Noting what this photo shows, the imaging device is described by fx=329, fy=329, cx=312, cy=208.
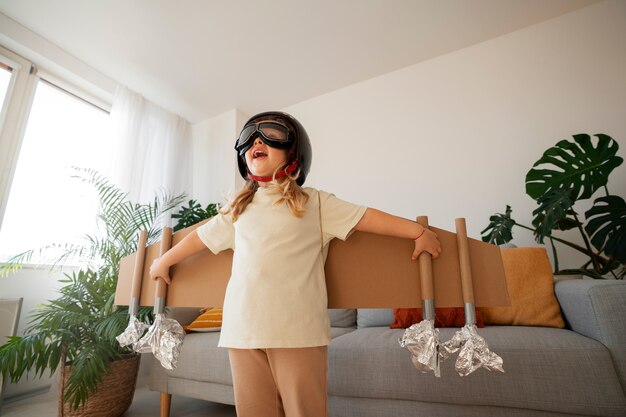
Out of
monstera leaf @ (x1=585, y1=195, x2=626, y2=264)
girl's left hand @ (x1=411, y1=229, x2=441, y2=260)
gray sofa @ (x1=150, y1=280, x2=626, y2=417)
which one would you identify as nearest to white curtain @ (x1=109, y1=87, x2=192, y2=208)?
gray sofa @ (x1=150, y1=280, x2=626, y2=417)

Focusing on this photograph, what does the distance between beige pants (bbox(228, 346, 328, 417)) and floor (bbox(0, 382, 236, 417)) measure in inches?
45.3

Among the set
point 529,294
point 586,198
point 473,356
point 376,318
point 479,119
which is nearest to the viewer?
point 473,356

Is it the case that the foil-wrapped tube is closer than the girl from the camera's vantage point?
No

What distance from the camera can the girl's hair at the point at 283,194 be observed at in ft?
3.18

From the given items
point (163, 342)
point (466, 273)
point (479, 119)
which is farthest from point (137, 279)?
point (479, 119)

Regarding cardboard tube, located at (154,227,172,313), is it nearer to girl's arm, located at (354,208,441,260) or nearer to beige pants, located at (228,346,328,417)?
beige pants, located at (228,346,328,417)

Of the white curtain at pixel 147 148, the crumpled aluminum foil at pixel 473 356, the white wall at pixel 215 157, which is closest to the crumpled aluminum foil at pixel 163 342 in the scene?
the crumpled aluminum foil at pixel 473 356

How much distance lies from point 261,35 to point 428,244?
7.33 ft

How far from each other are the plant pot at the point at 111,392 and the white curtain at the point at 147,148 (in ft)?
4.93

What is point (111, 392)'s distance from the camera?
5.78 ft

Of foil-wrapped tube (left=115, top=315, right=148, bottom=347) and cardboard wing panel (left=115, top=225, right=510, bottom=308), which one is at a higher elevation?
cardboard wing panel (left=115, top=225, right=510, bottom=308)

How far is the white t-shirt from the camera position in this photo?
0.84m

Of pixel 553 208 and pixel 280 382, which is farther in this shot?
pixel 553 208

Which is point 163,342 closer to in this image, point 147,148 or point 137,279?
point 137,279
